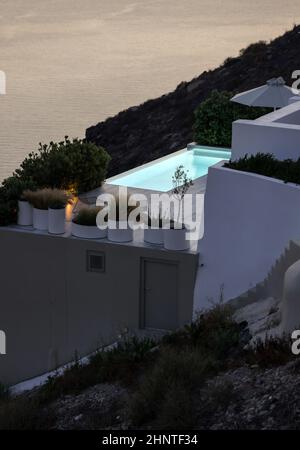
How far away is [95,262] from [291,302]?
398 centimetres

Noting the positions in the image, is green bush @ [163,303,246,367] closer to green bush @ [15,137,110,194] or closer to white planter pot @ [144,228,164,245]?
white planter pot @ [144,228,164,245]

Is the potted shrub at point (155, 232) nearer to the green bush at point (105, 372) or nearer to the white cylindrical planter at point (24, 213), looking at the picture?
the white cylindrical planter at point (24, 213)

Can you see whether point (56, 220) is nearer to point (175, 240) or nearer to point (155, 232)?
point (155, 232)

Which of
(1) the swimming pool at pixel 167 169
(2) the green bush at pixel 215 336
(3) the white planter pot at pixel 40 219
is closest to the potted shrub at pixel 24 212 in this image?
(3) the white planter pot at pixel 40 219

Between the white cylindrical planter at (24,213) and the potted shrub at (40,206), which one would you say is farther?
the white cylindrical planter at (24,213)

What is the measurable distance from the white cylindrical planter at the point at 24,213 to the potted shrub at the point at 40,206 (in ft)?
0.26

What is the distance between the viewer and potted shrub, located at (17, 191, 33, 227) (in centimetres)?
1207

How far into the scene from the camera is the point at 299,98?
15.1 m

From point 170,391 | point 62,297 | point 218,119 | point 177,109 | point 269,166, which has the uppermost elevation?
point 269,166

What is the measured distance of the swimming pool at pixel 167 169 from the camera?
588 inches

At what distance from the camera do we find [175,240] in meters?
11.2

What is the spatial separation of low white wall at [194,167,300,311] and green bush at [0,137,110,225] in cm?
297

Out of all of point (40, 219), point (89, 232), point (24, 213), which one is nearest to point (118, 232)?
point (89, 232)
